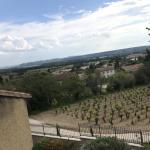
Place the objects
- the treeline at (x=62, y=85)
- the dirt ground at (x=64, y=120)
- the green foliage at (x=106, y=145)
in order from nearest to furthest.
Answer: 1. the green foliage at (x=106, y=145)
2. the dirt ground at (x=64, y=120)
3. the treeline at (x=62, y=85)

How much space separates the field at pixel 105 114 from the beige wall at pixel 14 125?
64.7 ft

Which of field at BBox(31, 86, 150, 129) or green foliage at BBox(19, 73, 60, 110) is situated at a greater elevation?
green foliage at BBox(19, 73, 60, 110)

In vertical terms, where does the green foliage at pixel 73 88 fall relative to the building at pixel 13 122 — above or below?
below

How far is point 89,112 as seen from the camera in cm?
4928

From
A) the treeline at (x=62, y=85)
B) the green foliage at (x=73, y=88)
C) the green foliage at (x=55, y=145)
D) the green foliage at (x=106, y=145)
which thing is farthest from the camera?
the green foliage at (x=73, y=88)

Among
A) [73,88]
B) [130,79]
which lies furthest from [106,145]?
[130,79]

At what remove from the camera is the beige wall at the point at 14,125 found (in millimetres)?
14891

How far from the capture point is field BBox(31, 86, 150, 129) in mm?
39662

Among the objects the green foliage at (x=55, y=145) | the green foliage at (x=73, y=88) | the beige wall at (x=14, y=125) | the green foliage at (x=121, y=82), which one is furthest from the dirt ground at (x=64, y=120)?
the green foliage at (x=121, y=82)

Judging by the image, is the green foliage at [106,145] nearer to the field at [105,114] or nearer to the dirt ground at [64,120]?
the field at [105,114]

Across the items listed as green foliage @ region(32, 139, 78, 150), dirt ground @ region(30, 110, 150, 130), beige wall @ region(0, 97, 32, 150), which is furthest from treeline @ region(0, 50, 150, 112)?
beige wall @ region(0, 97, 32, 150)

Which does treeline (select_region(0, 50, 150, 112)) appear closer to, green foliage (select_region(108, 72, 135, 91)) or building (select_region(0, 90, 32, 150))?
green foliage (select_region(108, 72, 135, 91))

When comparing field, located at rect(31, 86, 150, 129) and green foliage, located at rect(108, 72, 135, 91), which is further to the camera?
green foliage, located at rect(108, 72, 135, 91)

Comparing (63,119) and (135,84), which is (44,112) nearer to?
(63,119)
